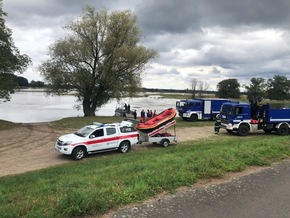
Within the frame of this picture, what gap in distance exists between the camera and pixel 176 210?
596 cm

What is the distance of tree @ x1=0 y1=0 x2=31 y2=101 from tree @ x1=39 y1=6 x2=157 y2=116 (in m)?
6.13

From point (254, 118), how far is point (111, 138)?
1394 centimetres

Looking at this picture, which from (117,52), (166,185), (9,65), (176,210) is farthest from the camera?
(117,52)

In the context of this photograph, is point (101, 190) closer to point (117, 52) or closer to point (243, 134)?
point (243, 134)

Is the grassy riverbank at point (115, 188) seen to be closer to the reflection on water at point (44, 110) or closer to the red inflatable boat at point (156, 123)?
the red inflatable boat at point (156, 123)

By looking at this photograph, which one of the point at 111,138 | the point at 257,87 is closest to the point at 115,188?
the point at 111,138

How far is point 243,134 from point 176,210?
21.2m

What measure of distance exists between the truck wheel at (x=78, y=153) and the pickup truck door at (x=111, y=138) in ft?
4.77

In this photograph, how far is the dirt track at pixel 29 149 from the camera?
1500 cm

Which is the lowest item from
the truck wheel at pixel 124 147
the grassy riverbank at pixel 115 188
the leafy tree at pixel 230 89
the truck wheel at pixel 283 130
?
the truck wheel at pixel 124 147

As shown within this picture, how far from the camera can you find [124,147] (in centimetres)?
1872

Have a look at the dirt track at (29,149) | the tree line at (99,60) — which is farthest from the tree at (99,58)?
the dirt track at (29,149)

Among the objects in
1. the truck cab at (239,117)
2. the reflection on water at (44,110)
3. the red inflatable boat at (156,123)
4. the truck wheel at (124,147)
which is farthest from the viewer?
the reflection on water at (44,110)

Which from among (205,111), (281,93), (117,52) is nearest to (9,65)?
(117,52)
